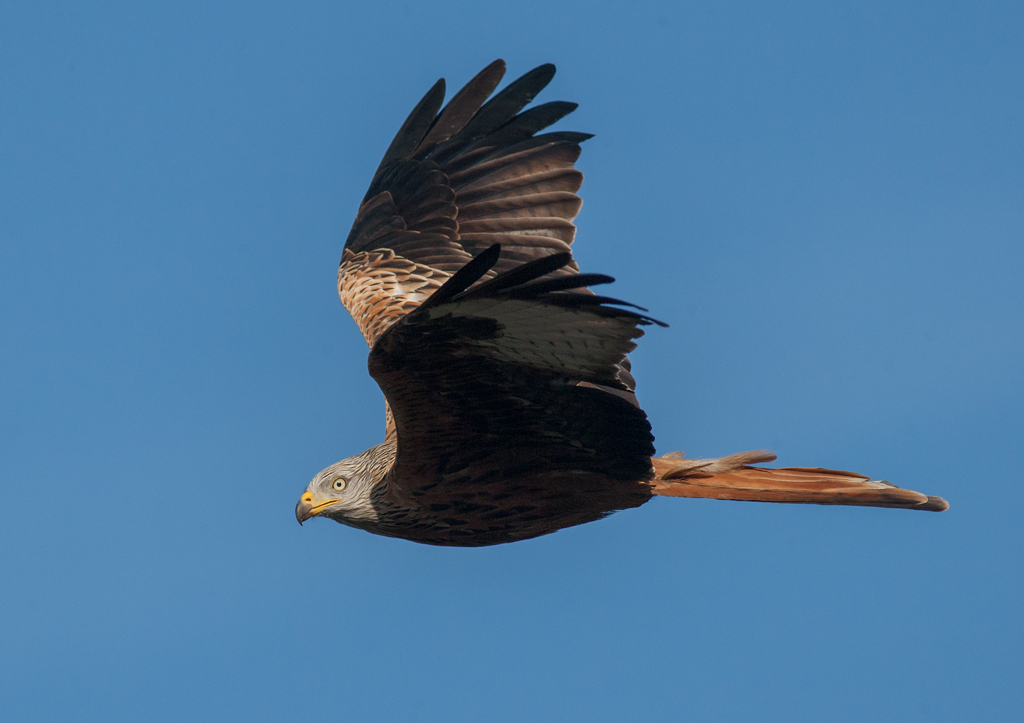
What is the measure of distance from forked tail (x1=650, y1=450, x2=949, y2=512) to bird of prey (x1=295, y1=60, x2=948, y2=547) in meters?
0.01

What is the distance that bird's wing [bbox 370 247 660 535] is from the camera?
5848 mm

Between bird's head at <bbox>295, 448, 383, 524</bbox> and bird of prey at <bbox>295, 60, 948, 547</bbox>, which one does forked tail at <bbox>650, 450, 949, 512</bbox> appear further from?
bird's head at <bbox>295, 448, 383, 524</bbox>

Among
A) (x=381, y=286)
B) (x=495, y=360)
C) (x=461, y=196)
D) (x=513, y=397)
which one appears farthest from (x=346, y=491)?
(x=461, y=196)

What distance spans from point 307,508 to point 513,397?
171 centimetres

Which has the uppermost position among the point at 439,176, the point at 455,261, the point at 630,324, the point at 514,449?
the point at 439,176

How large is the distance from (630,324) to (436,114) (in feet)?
15.3

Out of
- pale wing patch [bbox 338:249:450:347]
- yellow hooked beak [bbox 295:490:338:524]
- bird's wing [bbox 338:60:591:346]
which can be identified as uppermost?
bird's wing [bbox 338:60:591:346]

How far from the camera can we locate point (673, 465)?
7781 millimetres

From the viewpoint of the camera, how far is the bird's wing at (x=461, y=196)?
31.4 ft

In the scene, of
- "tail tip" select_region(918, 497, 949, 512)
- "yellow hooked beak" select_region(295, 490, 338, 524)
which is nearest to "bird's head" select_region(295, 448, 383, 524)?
"yellow hooked beak" select_region(295, 490, 338, 524)

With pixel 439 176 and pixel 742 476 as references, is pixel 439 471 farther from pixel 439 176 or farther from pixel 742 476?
pixel 439 176

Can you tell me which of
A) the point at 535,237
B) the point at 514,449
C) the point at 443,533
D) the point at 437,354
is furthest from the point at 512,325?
the point at 535,237

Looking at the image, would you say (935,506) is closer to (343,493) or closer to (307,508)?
(343,493)

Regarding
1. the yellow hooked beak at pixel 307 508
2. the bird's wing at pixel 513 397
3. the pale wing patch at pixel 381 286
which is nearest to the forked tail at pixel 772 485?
the bird's wing at pixel 513 397
